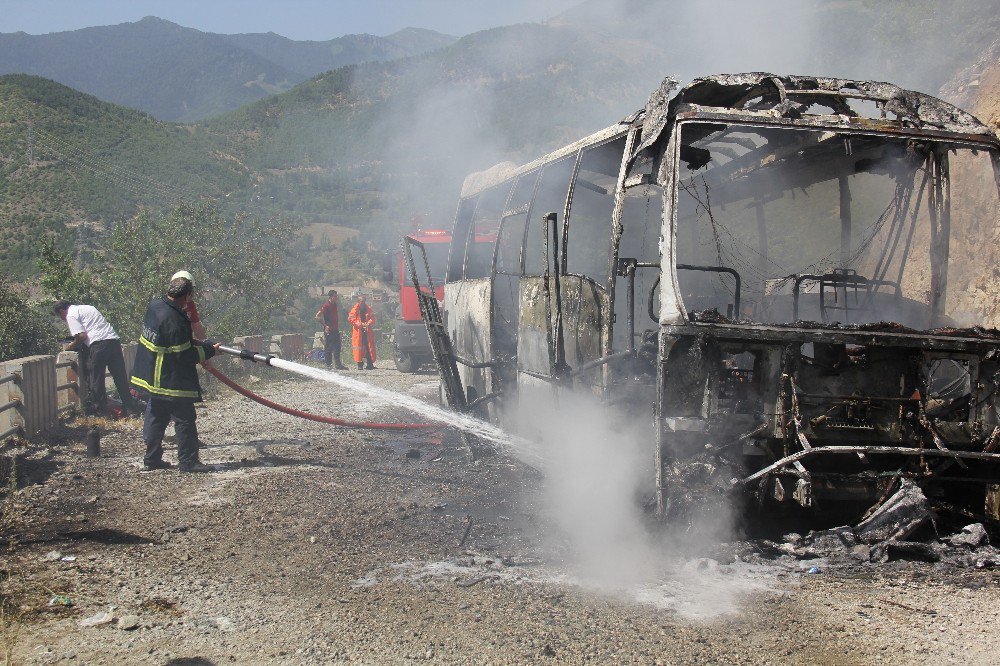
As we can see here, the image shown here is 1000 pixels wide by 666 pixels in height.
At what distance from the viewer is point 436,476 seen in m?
6.88

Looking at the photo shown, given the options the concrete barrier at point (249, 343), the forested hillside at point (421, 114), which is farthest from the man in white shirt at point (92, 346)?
the forested hillside at point (421, 114)

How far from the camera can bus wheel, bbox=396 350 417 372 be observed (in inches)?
657

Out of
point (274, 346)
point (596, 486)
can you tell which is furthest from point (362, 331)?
point (596, 486)

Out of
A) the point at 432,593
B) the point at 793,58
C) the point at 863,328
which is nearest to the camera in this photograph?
the point at 432,593

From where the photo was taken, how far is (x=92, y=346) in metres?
9.24

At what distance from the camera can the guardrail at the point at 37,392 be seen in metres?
7.56

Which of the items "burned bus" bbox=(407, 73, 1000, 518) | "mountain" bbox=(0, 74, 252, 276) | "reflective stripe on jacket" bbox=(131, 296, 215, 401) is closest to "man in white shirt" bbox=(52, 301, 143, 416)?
"reflective stripe on jacket" bbox=(131, 296, 215, 401)

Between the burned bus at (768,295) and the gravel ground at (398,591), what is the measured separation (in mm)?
691

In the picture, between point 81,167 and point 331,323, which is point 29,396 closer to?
point 331,323

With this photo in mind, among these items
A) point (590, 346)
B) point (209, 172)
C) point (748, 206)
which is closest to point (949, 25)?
point (748, 206)

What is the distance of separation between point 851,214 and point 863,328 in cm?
241

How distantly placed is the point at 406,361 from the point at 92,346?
318 inches

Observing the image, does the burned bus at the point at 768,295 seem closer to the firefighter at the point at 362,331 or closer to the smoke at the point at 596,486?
the smoke at the point at 596,486

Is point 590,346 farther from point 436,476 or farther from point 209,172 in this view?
→ point 209,172
